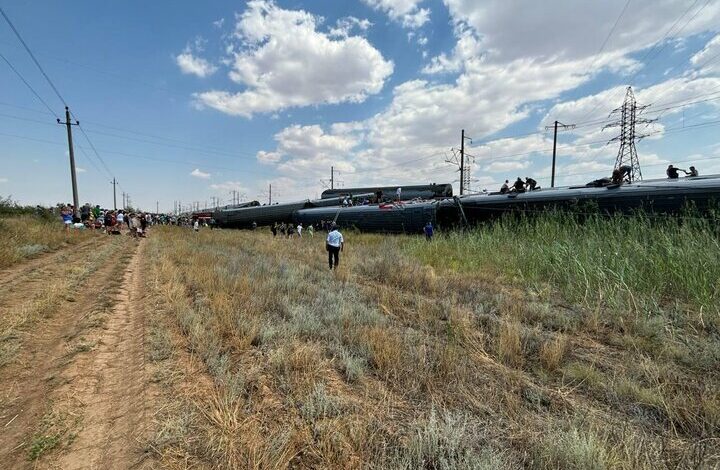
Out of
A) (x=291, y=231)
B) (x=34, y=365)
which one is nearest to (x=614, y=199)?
(x=34, y=365)

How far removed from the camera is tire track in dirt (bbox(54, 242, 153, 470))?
2502mm

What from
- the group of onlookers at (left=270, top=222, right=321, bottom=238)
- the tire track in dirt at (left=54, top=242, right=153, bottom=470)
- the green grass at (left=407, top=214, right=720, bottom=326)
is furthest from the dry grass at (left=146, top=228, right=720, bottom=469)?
the group of onlookers at (left=270, top=222, right=321, bottom=238)

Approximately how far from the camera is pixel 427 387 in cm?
354

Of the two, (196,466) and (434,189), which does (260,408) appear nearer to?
(196,466)

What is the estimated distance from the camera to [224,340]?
472 cm

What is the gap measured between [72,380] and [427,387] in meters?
3.74

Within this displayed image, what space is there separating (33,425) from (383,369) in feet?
10.5

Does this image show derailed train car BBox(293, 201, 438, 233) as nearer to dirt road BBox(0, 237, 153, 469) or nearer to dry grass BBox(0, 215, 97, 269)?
dry grass BBox(0, 215, 97, 269)

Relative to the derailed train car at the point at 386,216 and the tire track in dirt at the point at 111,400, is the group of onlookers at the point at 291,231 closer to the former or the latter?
the derailed train car at the point at 386,216

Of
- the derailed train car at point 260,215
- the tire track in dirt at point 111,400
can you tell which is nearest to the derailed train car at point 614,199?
the tire track in dirt at point 111,400

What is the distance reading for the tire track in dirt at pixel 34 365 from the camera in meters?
2.69

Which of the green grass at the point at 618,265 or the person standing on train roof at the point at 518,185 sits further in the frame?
the person standing on train roof at the point at 518,185

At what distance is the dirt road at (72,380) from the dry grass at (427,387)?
0.29m

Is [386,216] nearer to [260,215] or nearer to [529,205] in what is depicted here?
[529,205]
